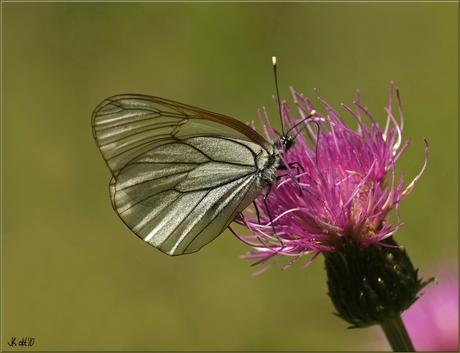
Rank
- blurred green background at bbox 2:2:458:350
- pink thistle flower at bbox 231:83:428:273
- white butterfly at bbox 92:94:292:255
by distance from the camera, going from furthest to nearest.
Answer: blurred green background at bbox 2:2:458:350 → white butterfly at bbox 92:94:292:255 → pink thistle flower at bbox 231:83:428:273

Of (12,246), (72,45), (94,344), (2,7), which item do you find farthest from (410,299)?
(2,7)

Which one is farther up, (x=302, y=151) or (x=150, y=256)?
(x=302, y=151)

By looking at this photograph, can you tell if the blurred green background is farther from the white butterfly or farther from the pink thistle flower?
the white butterfly

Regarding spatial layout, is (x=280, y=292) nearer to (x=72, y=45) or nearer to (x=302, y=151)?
(x=302, y=151)

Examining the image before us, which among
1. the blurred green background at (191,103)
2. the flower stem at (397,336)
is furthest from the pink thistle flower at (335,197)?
the blurred green background at (191,103)

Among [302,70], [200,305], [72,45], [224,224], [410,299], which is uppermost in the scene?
[72,45]

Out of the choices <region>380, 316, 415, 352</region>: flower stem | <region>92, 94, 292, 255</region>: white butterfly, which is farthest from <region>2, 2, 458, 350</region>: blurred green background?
<region>92, 94, 292, 255</region>: white butterfly

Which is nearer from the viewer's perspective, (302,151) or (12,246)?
(302,151)
